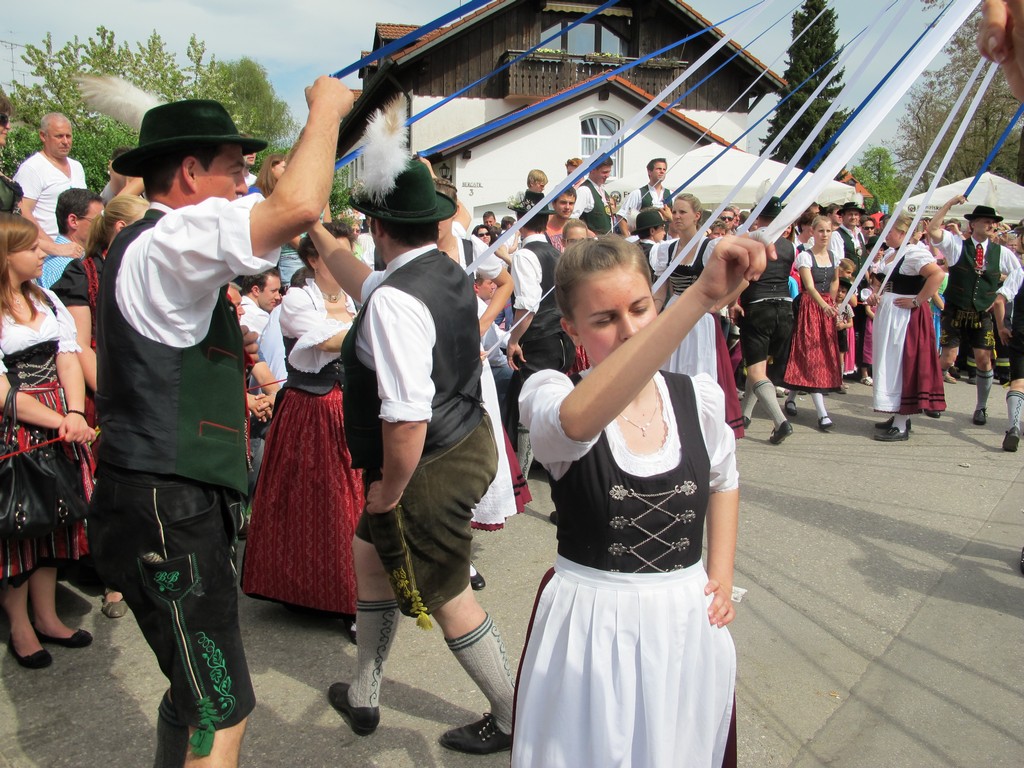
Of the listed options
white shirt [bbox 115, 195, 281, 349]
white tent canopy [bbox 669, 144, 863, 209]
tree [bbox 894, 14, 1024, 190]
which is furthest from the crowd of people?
tree [bbox 894, 14, 1024, 190]

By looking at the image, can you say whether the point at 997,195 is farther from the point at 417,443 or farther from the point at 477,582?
the point at 417,443

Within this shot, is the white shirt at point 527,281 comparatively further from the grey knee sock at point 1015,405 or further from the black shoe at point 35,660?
the grey knee sock at point 1015,405

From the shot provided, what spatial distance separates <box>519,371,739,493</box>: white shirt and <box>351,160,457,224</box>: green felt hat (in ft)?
3.11

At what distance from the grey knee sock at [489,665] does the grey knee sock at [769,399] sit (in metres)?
4.90

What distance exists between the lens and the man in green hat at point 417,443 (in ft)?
7.92

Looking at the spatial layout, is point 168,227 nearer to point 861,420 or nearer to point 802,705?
point 802,705

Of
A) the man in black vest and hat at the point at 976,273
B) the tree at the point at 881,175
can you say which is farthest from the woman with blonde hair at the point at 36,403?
the tree at the point at 881,175

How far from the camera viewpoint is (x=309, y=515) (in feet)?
11.9

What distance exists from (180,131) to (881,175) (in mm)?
49736

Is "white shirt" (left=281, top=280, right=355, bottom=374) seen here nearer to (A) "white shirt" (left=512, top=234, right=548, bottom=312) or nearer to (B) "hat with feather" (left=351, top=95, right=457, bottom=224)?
(B) "hat with feather" (left=351, top=95, right=457, bottom=224)

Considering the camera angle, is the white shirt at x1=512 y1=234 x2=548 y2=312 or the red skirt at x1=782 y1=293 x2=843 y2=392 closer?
the white shirt at x1=512 y1=234 x2=548 y2=312

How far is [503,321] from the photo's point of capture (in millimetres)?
6762

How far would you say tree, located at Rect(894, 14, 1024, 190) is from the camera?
786 inches

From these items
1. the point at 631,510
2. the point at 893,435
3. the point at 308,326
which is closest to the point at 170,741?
the point at 631,510
